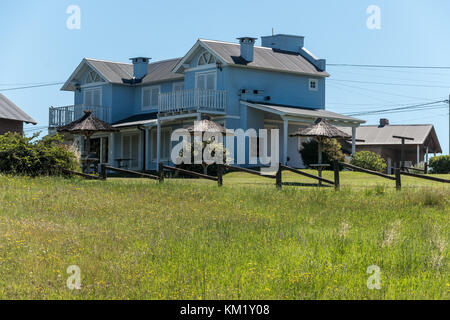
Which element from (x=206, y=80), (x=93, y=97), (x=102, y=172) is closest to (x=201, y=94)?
(x=206, y=80)

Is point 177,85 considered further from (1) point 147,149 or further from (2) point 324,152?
(2) point 324,152

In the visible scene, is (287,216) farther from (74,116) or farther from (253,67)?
(74,116)

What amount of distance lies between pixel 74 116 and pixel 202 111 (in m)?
10.8

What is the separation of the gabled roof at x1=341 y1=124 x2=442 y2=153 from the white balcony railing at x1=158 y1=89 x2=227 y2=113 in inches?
720

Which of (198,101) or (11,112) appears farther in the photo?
(11,112)

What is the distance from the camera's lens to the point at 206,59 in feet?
124

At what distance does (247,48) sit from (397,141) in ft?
61.5

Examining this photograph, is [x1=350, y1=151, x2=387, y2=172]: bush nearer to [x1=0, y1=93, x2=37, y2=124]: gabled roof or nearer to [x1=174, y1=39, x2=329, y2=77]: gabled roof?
[x1=174, y1=39, x2=329, y2=77]: gabled roof

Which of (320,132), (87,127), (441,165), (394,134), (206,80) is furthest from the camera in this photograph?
(394,134)

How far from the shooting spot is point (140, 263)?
34.3 feet

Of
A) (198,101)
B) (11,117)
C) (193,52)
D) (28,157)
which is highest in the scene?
(193,52)

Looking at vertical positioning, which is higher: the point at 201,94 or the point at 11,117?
the point at 201,94

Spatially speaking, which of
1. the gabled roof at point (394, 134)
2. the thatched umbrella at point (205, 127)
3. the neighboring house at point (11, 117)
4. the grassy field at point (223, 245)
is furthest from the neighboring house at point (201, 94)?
the grassy field at point (223, 245)
